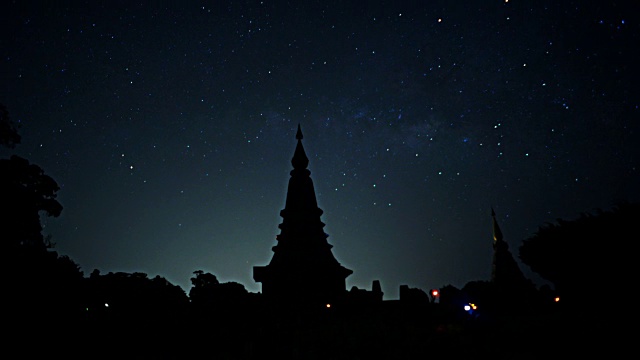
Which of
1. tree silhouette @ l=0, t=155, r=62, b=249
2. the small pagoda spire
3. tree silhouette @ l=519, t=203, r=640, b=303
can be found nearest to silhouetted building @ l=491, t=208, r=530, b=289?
tree silhouette @ l=519, t=203, r=640, b=303

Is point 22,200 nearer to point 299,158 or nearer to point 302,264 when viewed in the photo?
point 302,264

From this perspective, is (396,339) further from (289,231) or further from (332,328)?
(289,231)

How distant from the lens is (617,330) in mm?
11461

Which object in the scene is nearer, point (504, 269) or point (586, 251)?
point (586, 251)

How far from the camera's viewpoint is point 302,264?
3159cm

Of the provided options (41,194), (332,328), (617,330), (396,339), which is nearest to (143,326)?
(41,194)

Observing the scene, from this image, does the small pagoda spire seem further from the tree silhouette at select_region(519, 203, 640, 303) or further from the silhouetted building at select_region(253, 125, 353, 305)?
the tree silhouette at select_region(519, 203, 640, 303)

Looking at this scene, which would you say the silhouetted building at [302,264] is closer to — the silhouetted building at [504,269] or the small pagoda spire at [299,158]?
the small pagoda spire at [299,158]

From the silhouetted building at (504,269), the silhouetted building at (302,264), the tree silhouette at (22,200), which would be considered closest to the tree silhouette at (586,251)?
the silhouetted building at (302,264)

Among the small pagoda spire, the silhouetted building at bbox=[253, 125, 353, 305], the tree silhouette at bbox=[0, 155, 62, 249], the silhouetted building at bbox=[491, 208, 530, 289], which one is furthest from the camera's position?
the small pagoda spire

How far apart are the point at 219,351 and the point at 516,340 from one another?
42.5 ft

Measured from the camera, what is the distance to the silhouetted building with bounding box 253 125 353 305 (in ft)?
→ 99.9

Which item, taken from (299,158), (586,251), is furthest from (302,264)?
(586,251)

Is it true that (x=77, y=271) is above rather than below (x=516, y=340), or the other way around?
above
